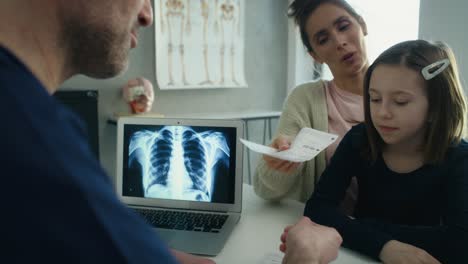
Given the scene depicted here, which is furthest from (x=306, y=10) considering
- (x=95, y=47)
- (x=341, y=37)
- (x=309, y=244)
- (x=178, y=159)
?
(x=95, y=47)

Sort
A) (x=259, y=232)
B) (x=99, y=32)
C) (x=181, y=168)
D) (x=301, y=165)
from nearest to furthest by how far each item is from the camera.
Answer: (x=99, y=32) → (x=259, y=232) → (x=181, y=168) → (x=301, y=165)

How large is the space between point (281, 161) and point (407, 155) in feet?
1.14

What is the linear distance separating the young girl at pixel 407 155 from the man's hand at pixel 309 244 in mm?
139

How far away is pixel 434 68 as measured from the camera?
1.00 m

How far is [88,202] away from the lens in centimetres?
30

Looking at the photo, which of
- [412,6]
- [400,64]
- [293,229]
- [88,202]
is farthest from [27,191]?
[412,6]

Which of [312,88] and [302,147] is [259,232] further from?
[312,88]

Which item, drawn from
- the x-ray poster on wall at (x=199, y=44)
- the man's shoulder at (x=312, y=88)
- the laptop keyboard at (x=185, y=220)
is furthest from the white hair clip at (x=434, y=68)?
the x-ray poster on wall at (x=199, y=44)

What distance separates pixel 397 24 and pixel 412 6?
0.17 metres

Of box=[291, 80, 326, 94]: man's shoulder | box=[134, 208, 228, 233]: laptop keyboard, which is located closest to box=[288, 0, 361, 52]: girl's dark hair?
box=[291, 80, 326, 94]: man's shoulder

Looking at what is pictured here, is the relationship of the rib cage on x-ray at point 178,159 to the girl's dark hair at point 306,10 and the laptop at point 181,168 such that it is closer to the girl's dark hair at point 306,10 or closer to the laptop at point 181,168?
the laptop at point 181,168

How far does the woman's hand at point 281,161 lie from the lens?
110cm

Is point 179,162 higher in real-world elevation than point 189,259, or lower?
higher

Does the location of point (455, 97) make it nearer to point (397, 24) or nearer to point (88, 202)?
point (88, 202)
